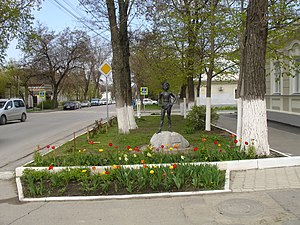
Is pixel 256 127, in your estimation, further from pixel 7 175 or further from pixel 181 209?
pixel 7 175

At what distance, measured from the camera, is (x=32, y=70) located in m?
45.7

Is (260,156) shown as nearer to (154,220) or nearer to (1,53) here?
(154,220)

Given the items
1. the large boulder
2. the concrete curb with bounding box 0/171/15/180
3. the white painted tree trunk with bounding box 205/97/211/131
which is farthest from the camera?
the white painted tree trunk with bounding box 205/97/211/131

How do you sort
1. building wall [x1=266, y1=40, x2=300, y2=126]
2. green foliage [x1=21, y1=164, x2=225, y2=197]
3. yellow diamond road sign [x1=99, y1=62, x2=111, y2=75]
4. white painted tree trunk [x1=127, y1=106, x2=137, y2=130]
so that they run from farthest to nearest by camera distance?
building wall [x1=266, y1=40, x2=300, y2=126] < white painted tree trunk [x1=127, y1=106, x2=137, y2=130] < yellow diamond road sign [x1=99, y1=62, x2=111, y2=75] < green foliage [x1=21, y1=164, x2=225, y2=197]

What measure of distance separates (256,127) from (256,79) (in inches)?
45.8

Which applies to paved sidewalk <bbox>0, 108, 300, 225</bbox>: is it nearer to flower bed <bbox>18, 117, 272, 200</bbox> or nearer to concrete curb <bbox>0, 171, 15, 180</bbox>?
flower bed <bbox>18, 117, 272, 200</bbox>

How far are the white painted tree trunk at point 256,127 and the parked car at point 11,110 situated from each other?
18659mm

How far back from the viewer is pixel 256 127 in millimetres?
7246

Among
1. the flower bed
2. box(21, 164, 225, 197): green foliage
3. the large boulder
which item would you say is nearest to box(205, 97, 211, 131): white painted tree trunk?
the large boulder

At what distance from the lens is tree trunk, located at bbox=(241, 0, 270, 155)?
7203 mm

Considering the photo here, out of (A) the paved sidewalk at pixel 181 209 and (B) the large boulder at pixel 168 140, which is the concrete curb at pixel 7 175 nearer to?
(A) the paved sidewalk at pixel 181 209

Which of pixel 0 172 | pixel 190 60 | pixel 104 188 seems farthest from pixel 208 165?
pixel 190 60

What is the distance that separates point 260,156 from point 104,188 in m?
3.85

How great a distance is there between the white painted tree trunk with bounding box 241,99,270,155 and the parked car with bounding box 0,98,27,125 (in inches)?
735
